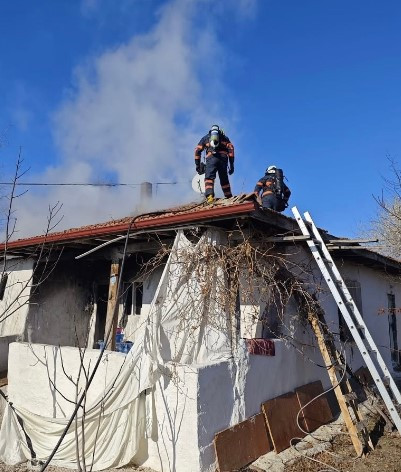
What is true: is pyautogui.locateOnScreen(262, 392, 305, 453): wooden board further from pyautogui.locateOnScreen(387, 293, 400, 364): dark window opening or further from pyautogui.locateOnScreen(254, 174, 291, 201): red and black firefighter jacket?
pyautogui.locateOnScreen(387, 293, 400, 364): dark window opening

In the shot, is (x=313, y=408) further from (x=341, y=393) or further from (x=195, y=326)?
(x=195, y=326)

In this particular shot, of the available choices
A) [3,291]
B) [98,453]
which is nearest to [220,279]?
[98,453]

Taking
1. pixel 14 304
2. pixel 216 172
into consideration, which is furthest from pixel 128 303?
pixel 216 172

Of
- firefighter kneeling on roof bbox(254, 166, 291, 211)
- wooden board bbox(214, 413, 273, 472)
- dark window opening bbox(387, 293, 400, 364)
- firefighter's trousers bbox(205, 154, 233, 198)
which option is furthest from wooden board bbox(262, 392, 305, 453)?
dark window opening bbox(387, 293, 400, 364)

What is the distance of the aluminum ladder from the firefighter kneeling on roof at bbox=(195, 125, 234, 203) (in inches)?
90.8

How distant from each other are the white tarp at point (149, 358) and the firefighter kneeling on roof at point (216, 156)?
2537mm

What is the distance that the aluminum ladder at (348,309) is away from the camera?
540 cm

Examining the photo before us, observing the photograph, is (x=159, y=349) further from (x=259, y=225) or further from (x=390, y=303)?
(x=390, y=303)

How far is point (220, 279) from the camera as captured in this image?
5488 millimetres

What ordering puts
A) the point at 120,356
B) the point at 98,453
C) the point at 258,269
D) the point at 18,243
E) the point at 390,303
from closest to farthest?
1. the point at 98,453
2. the point at 120,356
3. the point at 258,269
4. the point at 18,243
5. the point at 390,303

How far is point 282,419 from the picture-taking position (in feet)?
18.7

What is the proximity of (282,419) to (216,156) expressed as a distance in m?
4.82

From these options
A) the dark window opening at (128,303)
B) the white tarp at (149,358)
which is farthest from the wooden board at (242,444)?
the dark window opening at (128,303)

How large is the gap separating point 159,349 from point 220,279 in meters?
1.21
